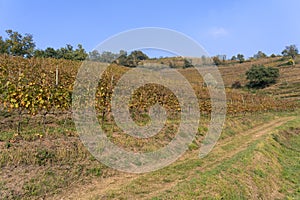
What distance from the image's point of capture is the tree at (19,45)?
34356 mm

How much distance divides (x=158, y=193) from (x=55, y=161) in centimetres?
289

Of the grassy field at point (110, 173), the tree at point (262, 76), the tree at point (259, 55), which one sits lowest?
the grassy field at point (110, 173)

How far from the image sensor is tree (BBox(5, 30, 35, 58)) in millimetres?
34356

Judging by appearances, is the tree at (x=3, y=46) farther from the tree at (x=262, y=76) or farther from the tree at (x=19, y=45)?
the tree at (x=262, y=76)

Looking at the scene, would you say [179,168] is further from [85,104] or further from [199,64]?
[199,64]

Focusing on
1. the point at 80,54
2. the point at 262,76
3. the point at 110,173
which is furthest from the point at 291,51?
the point at 110,173

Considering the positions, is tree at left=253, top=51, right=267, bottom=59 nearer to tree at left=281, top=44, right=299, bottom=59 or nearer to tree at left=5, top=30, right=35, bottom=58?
tree at left=281, top=44, right=299, bottom=59

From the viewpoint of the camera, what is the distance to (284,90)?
49.9 meters

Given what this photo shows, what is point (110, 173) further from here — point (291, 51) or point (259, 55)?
point (259, 55)

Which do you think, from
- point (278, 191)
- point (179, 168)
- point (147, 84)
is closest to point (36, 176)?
point (179, 168)

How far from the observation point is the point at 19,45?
35.8 meters

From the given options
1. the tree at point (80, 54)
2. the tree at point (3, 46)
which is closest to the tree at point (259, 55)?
the tree at point (80, 54)

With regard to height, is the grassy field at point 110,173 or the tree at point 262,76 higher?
the tree at point 262,76

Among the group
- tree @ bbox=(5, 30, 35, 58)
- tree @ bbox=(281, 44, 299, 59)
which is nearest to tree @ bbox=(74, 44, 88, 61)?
tree @ bbox=(5, 30, 35, 58)
